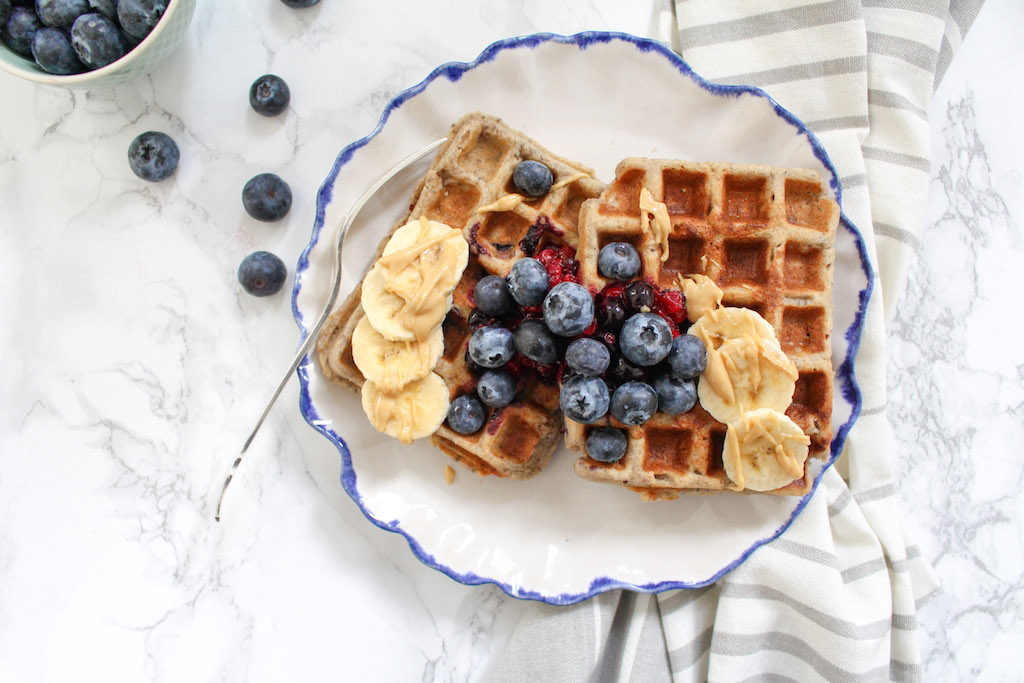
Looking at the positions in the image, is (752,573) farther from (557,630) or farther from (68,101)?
(68,101)

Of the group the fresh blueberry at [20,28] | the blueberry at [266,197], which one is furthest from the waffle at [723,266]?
the fresh blueberry at [20,28]

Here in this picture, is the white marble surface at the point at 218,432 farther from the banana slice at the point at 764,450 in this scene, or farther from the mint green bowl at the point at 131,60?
the banana slice at the point at 764,450

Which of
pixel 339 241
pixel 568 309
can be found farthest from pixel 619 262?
pixel 339 241

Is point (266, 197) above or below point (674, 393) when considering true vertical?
above

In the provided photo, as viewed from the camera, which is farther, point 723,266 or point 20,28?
point 20,28

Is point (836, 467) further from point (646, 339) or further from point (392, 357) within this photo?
point (392, 357)

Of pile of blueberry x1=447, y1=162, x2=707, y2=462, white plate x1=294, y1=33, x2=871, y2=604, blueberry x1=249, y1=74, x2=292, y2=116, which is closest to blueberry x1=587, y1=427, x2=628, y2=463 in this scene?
pile of blueberry x1=447, y1=162, x2=707, y2=462

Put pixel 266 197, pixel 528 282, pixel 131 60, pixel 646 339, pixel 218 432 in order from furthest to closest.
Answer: pixel 218 432 < pixel 266 197 < pixel 131 60 < pixel 528 282 < pixel 646 339
